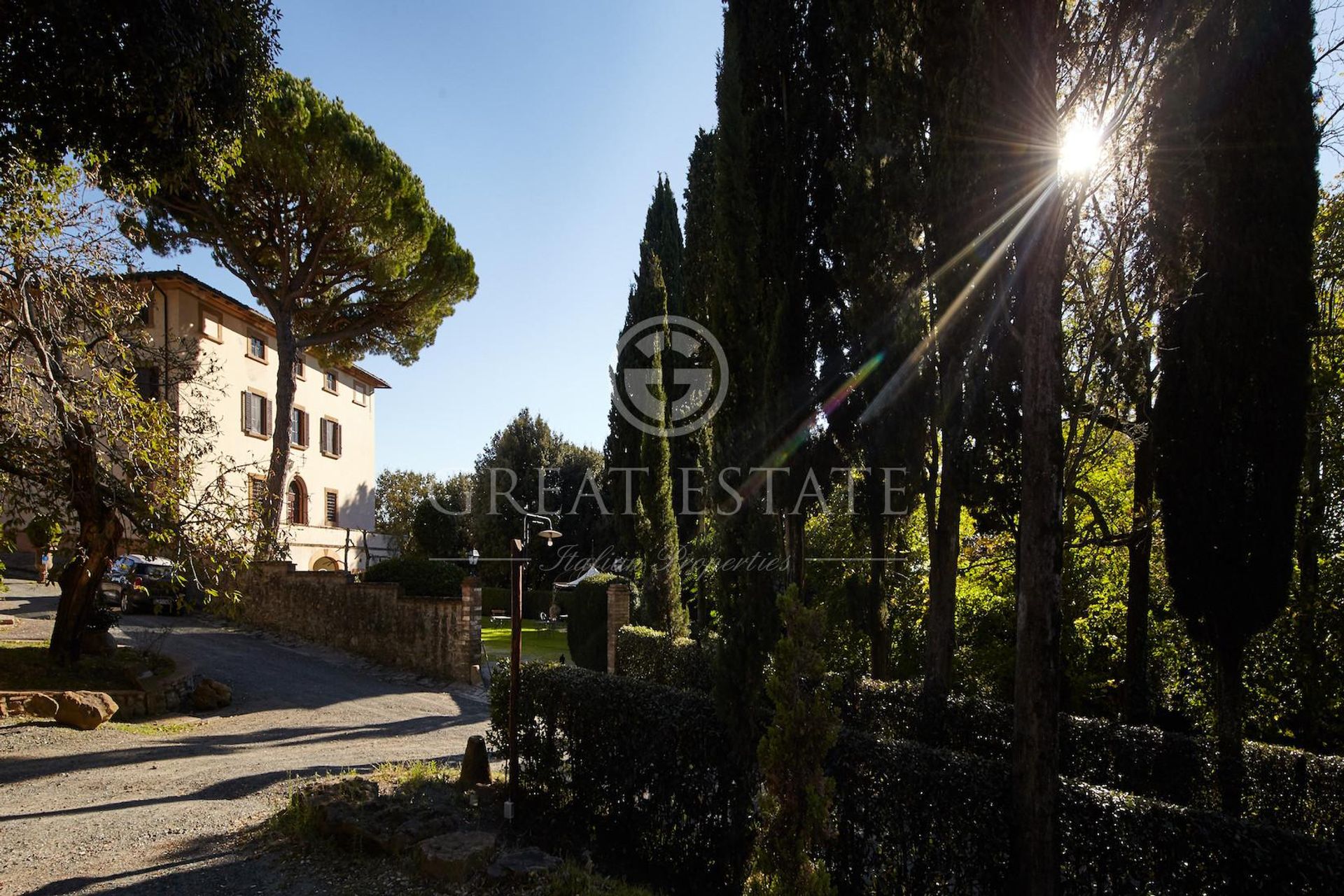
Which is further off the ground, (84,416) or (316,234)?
(316,234)

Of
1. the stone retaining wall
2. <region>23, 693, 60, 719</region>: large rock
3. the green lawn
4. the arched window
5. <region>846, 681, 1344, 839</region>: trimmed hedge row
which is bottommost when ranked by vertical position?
the green lawn

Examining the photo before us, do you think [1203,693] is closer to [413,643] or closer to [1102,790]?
[1102,790]

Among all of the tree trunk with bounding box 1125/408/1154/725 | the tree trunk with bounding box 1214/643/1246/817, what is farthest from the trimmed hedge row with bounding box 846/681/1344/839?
the tree trunk with bounding box 1125/408/1154/725

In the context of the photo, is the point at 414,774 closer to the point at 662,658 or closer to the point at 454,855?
the point at 454,855

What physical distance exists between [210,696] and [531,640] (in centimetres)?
1096

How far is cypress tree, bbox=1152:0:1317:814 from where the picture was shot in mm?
5004

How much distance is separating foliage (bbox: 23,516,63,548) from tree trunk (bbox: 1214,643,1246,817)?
12836 millimetres

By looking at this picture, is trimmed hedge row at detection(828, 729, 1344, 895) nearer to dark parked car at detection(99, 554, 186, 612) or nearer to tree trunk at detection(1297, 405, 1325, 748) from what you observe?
tree trunk at detection(1297, 405, 1325, 748)

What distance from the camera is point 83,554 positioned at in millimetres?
9320

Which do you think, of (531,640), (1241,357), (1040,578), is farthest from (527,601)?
(1241,357)

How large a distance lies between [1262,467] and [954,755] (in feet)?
9.62

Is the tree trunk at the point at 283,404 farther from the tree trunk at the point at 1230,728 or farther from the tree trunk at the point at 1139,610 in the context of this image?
the tree trunk at the point at 1230,728

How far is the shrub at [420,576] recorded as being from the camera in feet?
48.3

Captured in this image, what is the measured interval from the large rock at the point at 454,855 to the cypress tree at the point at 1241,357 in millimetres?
5349
